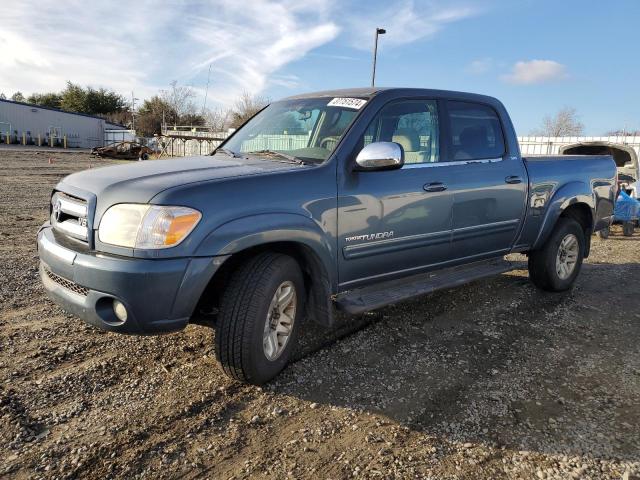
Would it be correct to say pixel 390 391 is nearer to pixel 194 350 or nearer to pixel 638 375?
pixel 194 350

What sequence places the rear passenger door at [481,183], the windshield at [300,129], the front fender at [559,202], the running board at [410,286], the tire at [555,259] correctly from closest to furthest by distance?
the running board at [410,286] → the windshield at [300,129] → the rear passenger door at [481,183] → the front fender at [559,202] → the tire at [555,259]

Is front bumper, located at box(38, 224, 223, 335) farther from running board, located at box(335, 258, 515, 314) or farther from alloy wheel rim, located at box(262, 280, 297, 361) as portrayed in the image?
running board, located at box(335, 258, 515, 314)

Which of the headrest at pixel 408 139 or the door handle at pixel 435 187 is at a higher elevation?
the headrest at pixel 408 139

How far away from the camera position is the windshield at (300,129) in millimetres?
3557

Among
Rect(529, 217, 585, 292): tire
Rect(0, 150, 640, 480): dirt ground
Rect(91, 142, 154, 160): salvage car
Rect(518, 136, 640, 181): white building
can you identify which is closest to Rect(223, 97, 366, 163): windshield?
A: Rect(0, 150, 640, 480): dirt ground

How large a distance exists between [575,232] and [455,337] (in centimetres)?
240

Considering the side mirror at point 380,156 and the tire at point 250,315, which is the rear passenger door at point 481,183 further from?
the tire at point 250,315

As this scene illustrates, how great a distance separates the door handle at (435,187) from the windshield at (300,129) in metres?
0.80

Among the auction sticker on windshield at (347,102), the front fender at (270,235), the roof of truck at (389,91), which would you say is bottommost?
the front fender at (270,235)

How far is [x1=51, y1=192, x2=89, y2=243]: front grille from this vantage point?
2799mm

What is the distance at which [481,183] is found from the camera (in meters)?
4.28

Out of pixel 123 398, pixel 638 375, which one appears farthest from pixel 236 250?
pixel 638 375

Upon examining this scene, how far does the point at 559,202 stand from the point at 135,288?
4356mm

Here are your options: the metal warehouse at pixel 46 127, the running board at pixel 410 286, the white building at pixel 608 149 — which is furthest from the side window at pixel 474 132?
the metal warehouse at pixel 46 127
